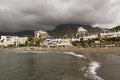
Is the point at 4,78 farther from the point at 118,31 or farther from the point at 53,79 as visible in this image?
the point at 118,31

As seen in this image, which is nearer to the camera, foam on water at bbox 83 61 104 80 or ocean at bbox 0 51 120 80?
foam on water at bbox 83 61 104 80

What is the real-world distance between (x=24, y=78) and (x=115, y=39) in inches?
4267

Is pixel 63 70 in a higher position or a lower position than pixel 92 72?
lower

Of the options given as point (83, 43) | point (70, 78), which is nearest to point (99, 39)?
point (83, 43)

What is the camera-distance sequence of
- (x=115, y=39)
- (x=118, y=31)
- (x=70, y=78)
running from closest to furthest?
(x=70, y=78)
(x=115, y=39)
(x=118, y=31)

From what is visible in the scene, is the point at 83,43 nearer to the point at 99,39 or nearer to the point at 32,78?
the point at 99,39

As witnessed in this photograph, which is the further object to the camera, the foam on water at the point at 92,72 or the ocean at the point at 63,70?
the ocean at the point at 63,70

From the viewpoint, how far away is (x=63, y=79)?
80.9ft

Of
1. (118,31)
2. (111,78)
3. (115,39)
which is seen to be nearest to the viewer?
(111,78)

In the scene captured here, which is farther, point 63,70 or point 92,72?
point 63,70

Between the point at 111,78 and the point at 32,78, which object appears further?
the point at 32,78

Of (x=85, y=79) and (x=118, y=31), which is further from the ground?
(x=118, y=31)

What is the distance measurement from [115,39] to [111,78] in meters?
108

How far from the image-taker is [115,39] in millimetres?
127750
